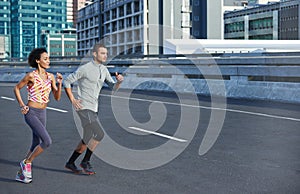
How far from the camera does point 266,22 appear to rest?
340 ft

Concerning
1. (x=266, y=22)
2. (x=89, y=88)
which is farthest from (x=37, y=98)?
(x=266, y=22)

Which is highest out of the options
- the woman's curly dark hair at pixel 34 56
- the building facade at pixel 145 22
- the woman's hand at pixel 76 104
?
the building facade at pixel 145 22

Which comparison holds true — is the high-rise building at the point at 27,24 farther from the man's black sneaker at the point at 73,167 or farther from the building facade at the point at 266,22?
the man's black sneaker at the point at 73,167

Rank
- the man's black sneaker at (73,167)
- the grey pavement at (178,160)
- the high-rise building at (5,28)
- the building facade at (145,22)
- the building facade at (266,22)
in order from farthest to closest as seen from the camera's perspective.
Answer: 1. the high-rise building at (5,28)
2. the building facade at (266,22)
3. the building facade at (145,22)
4. the man's black sneaker at (73,167)
5. the grey pavement at (178,160)

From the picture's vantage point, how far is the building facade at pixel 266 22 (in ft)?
324

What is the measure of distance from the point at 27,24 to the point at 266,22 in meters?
106

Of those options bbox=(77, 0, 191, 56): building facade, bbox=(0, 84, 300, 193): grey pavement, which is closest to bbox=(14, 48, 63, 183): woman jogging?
bbox=(0, 84, 300, 193): grey pavement

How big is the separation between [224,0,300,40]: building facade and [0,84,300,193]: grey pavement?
299 feet

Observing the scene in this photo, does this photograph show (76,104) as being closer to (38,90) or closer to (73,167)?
(38,90)

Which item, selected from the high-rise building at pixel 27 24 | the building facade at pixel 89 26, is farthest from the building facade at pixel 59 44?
the building facade at pixel 89 26

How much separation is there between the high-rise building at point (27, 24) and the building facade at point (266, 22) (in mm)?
93223

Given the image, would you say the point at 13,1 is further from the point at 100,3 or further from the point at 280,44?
the point at 280,44

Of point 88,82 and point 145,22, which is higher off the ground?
point 145,22

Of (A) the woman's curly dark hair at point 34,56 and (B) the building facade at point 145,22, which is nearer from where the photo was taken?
(A) the woman's curly dark hair at point 34,56
